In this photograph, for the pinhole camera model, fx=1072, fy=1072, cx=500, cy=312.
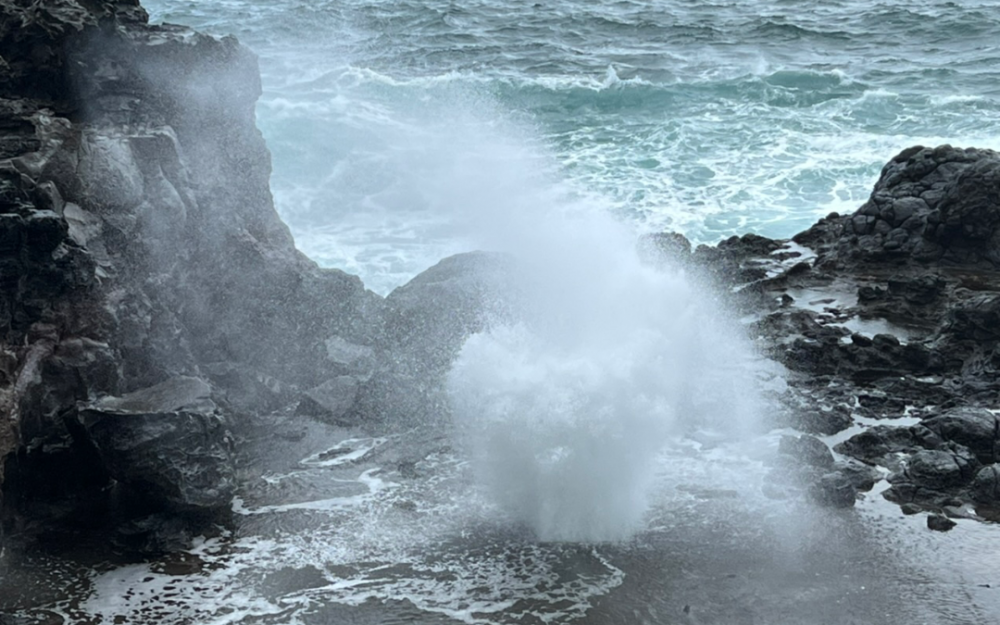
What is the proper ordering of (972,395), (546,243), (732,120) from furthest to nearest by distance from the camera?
(732,120) < (546,243) < (972,395)

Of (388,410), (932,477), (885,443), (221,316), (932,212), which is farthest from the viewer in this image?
(932,212)

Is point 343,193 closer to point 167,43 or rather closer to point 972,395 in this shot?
point 167,43

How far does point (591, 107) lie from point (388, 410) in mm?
16747

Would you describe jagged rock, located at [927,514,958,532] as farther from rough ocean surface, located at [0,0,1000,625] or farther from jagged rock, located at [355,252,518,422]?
jagged rock, located at [355,252,518,422]

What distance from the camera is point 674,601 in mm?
8766

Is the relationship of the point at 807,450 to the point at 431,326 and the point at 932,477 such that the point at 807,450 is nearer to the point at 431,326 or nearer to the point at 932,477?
the point at 932,477

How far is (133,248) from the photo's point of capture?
468 inches

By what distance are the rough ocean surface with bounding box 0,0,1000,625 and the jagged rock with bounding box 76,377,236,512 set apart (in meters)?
0.03

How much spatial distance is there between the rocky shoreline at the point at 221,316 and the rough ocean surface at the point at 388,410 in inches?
1.4

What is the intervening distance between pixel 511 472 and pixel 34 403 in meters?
4.65

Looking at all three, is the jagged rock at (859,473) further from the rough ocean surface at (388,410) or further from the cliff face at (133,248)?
the cliff face at (133,248)

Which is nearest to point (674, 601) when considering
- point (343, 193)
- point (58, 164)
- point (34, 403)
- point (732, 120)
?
point (34, 403)

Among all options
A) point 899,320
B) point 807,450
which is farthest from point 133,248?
point 899,320

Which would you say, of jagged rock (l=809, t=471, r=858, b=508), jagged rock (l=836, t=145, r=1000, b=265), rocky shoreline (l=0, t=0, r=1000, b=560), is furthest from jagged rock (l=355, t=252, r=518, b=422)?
jagged rock (l=836, t=145, r=1000, b=265)
